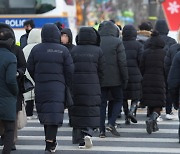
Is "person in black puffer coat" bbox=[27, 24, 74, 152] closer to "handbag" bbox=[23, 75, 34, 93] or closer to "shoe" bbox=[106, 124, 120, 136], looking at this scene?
"handbag" bbox=[23, 75, 34, 93]

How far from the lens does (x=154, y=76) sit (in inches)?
446

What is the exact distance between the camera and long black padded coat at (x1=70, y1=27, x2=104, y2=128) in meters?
9.38

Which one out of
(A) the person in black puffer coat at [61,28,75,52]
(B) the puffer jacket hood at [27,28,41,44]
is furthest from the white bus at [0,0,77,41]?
(A) the person in black puffer coat at [61,28,75,52]

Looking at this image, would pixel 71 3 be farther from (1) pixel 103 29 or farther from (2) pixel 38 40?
(1) pixel 103 29

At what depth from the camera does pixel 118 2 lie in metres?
70.7

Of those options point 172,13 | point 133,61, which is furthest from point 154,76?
point 172,13

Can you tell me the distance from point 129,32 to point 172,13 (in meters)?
9.57

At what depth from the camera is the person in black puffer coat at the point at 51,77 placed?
878 cm

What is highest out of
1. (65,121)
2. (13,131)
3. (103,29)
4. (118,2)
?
(103,29)

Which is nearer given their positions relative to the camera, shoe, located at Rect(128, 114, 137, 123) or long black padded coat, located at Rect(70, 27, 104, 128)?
long black padded coat, located at Rect(70, 27, 104, 128)

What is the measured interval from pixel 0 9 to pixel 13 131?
40.8 feet

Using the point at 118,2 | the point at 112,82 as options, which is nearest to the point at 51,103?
the point at 112,82

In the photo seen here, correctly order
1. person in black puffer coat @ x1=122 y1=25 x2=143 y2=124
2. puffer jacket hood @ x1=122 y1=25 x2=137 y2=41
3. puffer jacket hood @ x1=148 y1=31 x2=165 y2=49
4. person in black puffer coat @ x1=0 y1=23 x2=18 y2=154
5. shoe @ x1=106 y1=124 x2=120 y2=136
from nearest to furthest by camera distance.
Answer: person in black puffer coat @ x1=0 y1=23 x2=18 y2=154
shoe @ x1=106 y1=124 x2=120 y2=136
puffer jacket hood @ x1=148 y1=31 x2=165 y2=49
puffer jacket hood @ x1=122 y1=25 x2=137 y2=41
person in black puffer coat @ x1=122 y1=25 x2=143 y2=124

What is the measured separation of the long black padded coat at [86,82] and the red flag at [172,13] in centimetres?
1133
